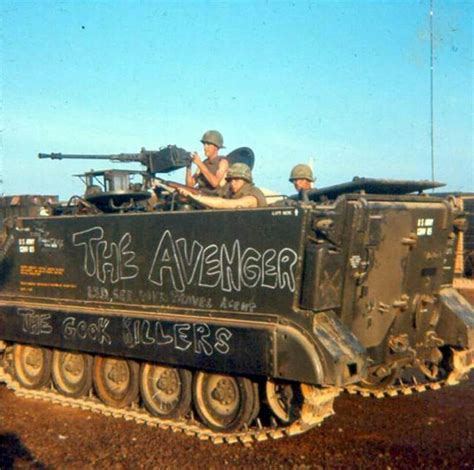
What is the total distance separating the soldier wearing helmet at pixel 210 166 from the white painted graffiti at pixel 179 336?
2207 mm

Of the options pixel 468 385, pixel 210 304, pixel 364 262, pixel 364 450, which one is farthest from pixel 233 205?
pixel 468 385

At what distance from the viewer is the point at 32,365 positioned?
8711mm

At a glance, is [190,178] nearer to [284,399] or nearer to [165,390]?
[165,390]

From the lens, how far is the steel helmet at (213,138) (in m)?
8.88

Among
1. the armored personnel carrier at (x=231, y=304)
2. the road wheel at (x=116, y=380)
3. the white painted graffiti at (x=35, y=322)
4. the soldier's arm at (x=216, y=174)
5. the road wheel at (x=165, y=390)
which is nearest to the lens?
the armored personnel carrier at (x=231, y=304)

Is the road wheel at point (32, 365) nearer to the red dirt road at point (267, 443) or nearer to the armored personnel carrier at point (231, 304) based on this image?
the armored personnel carrier at point (231, 304)

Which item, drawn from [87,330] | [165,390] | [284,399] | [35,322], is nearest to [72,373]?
[35,322]

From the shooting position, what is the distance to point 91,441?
6637 mm

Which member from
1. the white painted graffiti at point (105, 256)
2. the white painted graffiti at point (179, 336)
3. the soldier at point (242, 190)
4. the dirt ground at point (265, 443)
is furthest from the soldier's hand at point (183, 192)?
the dirt ground at point (265, 443)

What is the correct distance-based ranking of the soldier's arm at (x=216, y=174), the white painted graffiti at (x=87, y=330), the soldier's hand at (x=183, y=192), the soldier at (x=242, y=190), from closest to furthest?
the soldier's hand at (x=183, y=192) → the soldier at (x=242, y=190) → the white painted graffiti at (x=87, y=330) → the soldier's arm at (x=216, y=174)

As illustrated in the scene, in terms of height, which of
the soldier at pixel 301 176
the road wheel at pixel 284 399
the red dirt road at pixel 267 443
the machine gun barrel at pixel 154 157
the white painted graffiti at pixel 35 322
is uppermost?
the machine gun barrel at pixel 154 157

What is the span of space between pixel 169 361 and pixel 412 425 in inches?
103

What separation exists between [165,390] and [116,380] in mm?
797

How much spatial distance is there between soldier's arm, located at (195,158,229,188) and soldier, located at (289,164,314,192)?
0.86m
